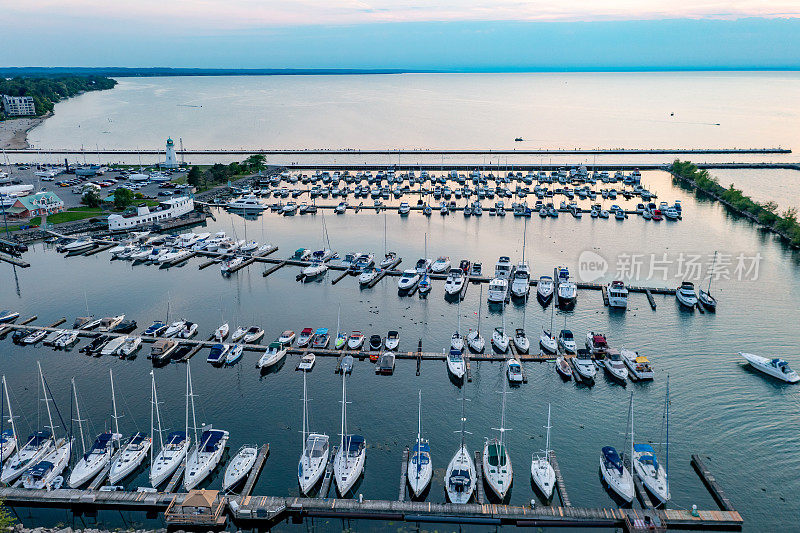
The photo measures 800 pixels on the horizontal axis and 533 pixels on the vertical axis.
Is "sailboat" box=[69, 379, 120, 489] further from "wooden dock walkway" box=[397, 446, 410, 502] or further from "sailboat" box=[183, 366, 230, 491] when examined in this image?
"wooden dock walkway" box=[397, 446, 410, 502]

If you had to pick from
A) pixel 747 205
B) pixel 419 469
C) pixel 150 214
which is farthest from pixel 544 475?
pixel 747 205

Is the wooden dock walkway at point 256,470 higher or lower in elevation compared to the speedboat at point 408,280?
lower

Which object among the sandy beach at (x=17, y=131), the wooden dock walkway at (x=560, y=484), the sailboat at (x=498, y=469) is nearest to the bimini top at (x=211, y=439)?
the sailboat at (x=498, y=469)

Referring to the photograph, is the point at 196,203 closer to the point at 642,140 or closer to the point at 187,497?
the point at 187,497

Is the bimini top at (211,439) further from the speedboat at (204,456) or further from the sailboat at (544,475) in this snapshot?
the sailboat at (544,475)

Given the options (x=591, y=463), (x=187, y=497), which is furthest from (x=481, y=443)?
(x=187, y=497)

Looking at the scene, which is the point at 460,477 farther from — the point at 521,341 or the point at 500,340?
the point at 521,341
